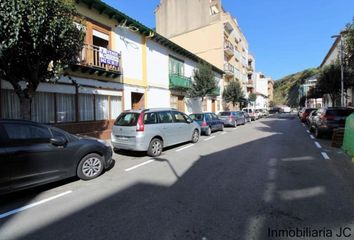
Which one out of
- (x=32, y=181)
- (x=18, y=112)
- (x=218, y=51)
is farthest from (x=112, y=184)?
(x=218, y=51)

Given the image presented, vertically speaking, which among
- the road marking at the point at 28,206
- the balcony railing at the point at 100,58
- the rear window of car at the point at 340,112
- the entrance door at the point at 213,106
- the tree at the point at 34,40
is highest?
the balcony railing at the point at 100,58

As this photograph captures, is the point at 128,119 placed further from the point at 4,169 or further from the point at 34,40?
the point at 4,169

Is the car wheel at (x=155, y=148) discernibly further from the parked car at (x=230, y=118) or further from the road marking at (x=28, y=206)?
the parked car at (x=230, y=118)

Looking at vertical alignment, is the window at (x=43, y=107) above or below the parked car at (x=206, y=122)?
above

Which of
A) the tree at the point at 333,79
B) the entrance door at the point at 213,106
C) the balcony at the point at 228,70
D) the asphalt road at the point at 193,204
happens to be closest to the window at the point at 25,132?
the asphalt road at the point at 193,204

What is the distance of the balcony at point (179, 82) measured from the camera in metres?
21.9

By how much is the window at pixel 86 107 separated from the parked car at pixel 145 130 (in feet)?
13.1

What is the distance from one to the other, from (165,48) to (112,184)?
16679 millimetres

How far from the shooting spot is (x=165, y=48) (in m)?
21.2

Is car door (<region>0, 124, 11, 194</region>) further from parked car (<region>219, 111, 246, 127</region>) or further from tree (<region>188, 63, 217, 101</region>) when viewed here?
tree (<region>188, 63, 217, 101</region>)

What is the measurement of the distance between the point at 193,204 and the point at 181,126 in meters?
6.94

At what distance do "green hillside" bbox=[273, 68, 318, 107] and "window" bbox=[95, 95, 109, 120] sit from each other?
116 metres

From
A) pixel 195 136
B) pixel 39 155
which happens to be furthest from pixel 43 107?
pixel 195 136

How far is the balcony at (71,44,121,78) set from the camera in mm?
12648
